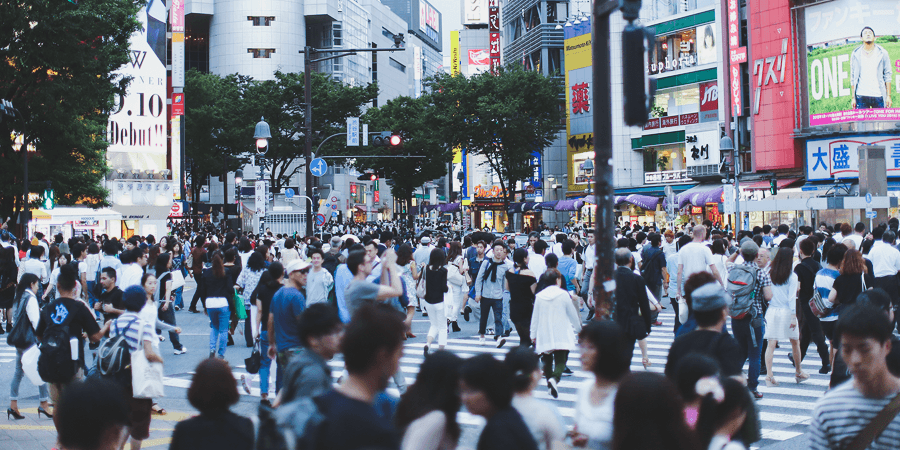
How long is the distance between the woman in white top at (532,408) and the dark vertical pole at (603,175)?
2.17m

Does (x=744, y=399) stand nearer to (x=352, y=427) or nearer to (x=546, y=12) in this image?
(x=352, y=427)

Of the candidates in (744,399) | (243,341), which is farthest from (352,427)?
(243,341)

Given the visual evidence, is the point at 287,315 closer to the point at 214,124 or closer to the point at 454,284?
the point at 454,284

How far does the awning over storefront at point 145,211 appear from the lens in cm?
4306

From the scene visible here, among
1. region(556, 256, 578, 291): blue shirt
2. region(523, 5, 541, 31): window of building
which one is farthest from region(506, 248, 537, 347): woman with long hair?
region(523, 5, 541, 31): window of building

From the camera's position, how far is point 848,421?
346 cm

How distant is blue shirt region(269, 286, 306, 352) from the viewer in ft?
25.1

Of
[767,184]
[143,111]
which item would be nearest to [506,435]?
[767,184]

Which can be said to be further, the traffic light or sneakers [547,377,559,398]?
the traffic light

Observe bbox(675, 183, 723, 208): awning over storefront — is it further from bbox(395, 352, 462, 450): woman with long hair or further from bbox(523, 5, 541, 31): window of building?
bbox(395, 352, 462, 450): woman with long hair

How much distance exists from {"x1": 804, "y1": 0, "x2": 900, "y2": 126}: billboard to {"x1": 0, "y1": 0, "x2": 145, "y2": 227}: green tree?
1249 inches

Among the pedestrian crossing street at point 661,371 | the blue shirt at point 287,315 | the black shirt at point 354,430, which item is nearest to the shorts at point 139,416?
the blue shirt at point 287,315

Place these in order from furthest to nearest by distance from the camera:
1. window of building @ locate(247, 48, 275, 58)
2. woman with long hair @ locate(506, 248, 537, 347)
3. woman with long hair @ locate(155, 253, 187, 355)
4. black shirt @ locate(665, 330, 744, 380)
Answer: window of building @ locate(247, 48, 275, 58) → woman with long hair @ locate(155, 253, 187, 355) → woman with long hair @ locate(506, 248, 537, 347) → black shirt @ locate(665, 330, 744, 380)

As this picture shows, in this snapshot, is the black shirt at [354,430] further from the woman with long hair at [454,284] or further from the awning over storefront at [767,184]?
the awning over storefront at [767,184]
